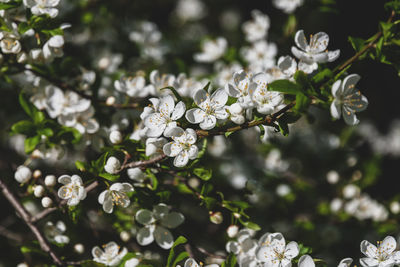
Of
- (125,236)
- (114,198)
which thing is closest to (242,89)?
(114,198)

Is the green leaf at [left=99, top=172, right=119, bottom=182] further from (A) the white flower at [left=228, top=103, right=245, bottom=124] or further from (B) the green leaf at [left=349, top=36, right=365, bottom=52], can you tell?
(B) the green leaf at [left=349, top=36, right=365, bottom=52]

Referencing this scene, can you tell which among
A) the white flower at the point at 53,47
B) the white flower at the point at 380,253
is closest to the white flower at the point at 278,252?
the white flower at the point at 380,253

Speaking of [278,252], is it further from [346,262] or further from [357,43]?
[357,43]

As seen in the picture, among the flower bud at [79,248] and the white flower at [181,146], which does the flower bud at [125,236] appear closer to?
the flower bud at [79,248]

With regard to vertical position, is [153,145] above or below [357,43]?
below

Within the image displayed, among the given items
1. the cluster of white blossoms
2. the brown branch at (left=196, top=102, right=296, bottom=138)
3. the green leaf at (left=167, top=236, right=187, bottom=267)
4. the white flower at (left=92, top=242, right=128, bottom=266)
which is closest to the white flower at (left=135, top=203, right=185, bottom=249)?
the white flower at (left=92, top=242, right=128, bottom=266)

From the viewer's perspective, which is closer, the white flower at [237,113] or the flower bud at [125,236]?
the white flower at [237,113]
